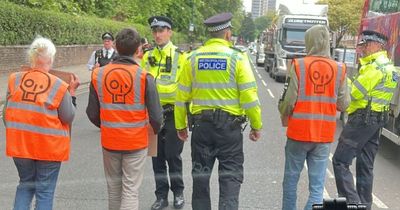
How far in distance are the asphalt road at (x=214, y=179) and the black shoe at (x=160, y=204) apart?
114mm

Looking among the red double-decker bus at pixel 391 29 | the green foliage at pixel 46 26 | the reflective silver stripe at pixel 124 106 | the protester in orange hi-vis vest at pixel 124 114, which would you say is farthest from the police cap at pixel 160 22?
the green foliage at pixel 46 26

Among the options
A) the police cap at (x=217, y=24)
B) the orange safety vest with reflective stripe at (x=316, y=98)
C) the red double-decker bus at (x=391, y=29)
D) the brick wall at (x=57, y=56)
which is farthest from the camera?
the brick wall at (x=57, y=56)

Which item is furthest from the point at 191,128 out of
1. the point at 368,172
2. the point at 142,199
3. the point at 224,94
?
the point at 368,172

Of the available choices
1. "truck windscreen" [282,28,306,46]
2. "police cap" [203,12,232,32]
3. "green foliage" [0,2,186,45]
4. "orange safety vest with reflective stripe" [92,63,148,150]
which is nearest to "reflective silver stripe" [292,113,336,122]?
"police cap" [203,12,232,32]

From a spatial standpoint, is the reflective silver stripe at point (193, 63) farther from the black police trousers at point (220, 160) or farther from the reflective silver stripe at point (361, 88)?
the reflective silver stripe at point (361, 88)

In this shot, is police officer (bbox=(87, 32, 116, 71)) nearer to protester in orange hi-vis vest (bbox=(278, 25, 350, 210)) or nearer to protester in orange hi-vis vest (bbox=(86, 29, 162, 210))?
protester in orange hi-vis vest (bbox=(86, 29, 162, 210))

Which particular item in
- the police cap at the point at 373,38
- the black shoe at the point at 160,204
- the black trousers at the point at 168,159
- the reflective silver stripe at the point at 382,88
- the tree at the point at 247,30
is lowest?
the tree at the point at 247,30

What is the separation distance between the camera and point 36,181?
3965mm

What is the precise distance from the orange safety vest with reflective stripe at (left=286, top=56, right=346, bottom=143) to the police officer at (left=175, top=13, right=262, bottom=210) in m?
0.53

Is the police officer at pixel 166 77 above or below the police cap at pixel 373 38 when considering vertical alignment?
below

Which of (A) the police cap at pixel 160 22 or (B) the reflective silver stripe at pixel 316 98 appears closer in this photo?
(B) the reflective silver stripe at pixel 316 98

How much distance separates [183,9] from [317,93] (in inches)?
1832

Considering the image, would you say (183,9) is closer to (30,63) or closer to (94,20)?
(94,20)

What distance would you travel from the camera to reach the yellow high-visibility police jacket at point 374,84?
4887 mm
